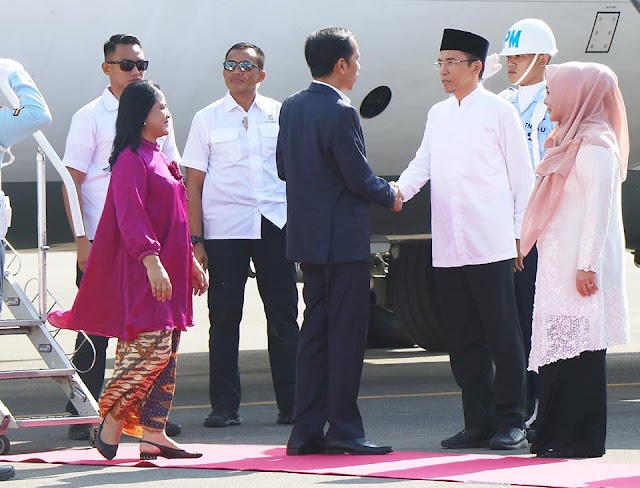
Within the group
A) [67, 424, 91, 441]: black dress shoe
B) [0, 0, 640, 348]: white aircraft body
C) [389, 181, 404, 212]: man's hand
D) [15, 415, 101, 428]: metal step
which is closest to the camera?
[389, 181, 404, 212]: man's hand

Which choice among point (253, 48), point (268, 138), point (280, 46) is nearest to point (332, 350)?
point (268, 138)

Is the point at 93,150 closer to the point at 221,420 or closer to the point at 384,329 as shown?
the point at 221,420

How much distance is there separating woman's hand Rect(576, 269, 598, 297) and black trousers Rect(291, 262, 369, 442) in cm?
87

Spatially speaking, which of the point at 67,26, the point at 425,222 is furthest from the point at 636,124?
the point at 67,26

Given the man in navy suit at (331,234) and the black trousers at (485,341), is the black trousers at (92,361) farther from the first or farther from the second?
the black trousers at (485,341)

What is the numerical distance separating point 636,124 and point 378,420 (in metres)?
2.66

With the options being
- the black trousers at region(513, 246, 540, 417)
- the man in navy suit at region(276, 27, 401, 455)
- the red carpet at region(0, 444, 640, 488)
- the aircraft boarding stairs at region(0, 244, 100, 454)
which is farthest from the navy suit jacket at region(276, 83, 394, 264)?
the aircraft boarding stairs at region(0, 244, 100, 454)

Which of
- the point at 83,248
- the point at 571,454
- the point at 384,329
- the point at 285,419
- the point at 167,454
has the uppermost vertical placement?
the point at 83,248

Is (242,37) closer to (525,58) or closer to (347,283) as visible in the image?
(525,58)

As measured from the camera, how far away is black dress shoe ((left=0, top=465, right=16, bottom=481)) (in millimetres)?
5785

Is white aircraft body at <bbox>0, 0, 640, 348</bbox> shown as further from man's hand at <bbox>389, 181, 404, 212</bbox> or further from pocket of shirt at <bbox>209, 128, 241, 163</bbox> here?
man's hand at <bbox>389, 181, 404, 212</bbox>

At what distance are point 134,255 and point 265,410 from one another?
2.44m

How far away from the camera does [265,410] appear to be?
27.0 ft

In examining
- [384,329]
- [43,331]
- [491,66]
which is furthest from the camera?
[384,329]
